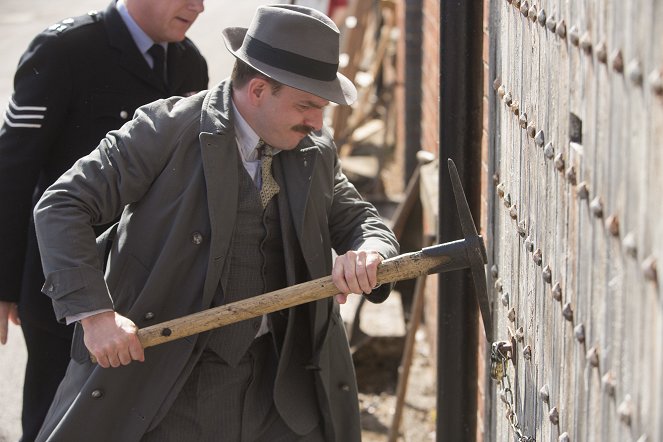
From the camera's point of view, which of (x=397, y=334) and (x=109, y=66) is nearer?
(x=109, y=66)

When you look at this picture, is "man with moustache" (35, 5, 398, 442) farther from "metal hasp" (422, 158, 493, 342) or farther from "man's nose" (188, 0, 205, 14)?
"man's nose" (188, 0, 205, 14)

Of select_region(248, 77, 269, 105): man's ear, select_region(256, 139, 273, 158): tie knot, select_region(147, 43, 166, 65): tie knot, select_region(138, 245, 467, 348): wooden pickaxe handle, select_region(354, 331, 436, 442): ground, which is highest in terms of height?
select_region(248, 77, 269, 105): man's ear

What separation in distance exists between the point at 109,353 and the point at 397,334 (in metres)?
3.72

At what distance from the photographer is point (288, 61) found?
3.11m

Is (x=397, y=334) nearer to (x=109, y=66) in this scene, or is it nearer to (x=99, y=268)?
(x=109, y=66)

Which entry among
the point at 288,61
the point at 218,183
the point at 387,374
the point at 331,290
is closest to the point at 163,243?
the point at 218,183

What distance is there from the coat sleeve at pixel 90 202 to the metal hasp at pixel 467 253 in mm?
779

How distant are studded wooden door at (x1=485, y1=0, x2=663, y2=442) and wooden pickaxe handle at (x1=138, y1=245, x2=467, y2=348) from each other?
238mm

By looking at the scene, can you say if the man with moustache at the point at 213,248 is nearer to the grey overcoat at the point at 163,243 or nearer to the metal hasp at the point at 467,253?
the grey overcoat at the point at 163,243

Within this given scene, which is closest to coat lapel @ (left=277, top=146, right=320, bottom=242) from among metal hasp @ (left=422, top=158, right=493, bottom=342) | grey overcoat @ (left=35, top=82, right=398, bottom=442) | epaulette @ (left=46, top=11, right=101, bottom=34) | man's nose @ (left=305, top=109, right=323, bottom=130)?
grey overcoat @ (left=35, top=82, right=398, bottom=442)

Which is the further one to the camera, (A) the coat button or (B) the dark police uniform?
(B) the dark police uniform

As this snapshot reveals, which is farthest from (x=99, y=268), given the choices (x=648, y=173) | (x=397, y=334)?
(x=397, y=334)

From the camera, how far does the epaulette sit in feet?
12.3

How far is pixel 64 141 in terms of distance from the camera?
3.75m
